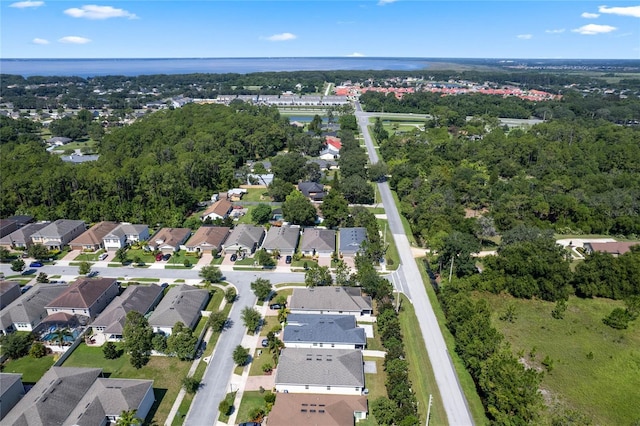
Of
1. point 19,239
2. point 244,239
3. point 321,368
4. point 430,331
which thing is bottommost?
point 430,331

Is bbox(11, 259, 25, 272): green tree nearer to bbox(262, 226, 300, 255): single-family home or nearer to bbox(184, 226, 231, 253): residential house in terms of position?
bbox(184, 226, 231, 253): residential house

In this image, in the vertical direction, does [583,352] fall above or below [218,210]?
below

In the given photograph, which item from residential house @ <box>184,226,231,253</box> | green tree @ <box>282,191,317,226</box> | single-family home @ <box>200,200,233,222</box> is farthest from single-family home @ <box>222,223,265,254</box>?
single-family home @ <box>200,200,233,222</box>

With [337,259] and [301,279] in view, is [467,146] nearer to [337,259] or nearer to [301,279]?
[337,259]

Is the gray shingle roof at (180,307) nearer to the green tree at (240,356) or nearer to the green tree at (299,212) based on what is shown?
the green tree at (240,356)

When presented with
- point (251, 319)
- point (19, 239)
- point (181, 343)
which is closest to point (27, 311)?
point (181, 343)

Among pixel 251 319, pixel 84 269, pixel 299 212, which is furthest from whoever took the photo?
pixel 299 212

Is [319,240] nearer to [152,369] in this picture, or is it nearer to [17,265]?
[152,369]

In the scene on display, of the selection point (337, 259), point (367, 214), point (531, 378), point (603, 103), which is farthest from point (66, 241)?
point (603, 103)
